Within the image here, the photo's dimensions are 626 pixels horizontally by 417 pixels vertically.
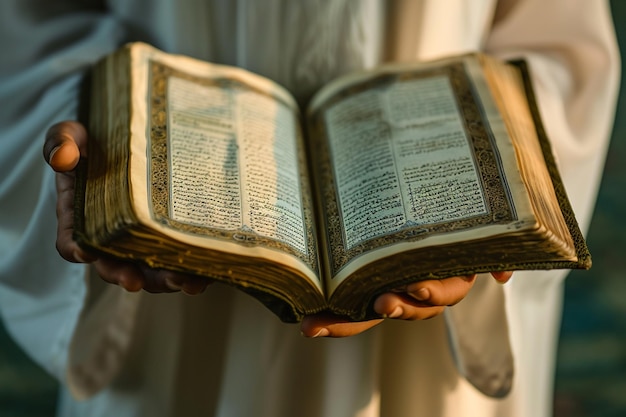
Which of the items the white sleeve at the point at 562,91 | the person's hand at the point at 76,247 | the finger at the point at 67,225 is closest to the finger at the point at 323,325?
the person's hand at the point at 76,247

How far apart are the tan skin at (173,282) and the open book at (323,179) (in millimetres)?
21

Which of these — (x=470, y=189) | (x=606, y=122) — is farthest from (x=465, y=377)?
(x=606, y=122)

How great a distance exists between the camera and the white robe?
104 cm

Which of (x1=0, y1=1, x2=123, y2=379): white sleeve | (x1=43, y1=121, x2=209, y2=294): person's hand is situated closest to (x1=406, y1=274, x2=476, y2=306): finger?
(x1=43, y1=121, x2=209, y2=294): person's hand

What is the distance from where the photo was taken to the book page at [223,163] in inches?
31.4

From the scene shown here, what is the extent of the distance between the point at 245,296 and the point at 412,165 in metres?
0.30

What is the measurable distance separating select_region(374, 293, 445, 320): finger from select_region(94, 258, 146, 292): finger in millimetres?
253

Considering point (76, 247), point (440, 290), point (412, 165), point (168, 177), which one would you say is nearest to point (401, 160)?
point (412, 165)

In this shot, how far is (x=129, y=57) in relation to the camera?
970mm

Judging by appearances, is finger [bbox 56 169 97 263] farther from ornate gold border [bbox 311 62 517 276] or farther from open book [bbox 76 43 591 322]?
ornate gold border [bbox 311 62 517 276]

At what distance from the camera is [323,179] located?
3.14 feet

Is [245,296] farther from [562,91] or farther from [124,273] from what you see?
[562,91]

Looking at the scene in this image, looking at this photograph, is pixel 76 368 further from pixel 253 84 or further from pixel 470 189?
pixel 470 189

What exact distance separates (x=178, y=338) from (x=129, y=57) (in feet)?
1.26
